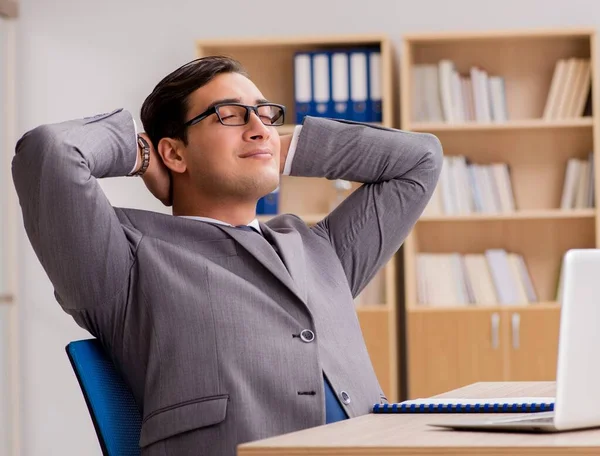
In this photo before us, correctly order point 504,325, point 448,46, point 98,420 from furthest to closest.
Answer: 1. point 448,46
2. point 504,325
3. point 98,420

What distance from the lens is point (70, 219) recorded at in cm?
164

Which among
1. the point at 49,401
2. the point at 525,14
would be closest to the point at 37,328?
the point at 49,401

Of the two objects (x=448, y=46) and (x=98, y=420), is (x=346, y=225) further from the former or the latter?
(x=448, y=46)

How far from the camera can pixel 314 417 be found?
1.66 metres

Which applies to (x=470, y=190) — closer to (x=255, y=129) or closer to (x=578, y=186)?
(x=578, y=186)

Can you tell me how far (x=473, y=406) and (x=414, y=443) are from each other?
388 millimetres

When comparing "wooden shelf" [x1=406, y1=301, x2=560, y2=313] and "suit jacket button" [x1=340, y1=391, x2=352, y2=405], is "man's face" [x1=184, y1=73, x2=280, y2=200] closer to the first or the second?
"suit jacket button" [x1=340, y1=391, x2=352, y2=405]

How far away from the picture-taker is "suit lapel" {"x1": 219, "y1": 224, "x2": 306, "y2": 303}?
69.5 inches

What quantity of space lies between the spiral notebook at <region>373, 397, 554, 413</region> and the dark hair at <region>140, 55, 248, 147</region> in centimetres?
80

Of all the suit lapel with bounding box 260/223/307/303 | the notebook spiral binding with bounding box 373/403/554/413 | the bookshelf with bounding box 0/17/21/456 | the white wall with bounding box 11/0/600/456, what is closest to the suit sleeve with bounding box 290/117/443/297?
the suit lapel with bounding box 260/223/307/303

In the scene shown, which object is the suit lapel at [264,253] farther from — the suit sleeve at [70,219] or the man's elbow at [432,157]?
the man's elbow at [432,157]

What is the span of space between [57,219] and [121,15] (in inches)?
139

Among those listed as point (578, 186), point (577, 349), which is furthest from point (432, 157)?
point (578, 186)

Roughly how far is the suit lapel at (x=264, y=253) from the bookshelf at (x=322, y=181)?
2.52 m
